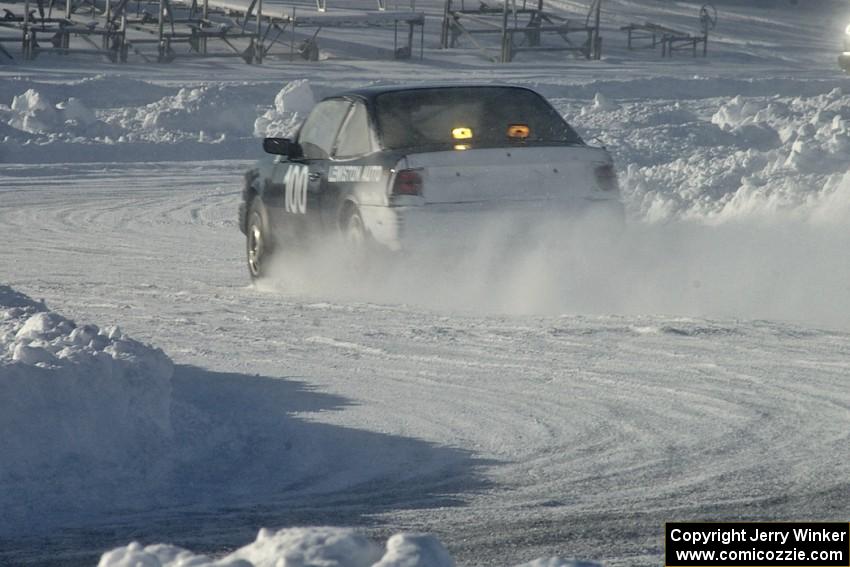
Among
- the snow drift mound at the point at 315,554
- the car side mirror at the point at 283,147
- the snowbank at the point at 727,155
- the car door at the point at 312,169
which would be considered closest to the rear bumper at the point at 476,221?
the car door at the point at 312,169

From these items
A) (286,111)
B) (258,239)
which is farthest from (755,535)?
(286,111)

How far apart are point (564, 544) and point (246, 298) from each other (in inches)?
261

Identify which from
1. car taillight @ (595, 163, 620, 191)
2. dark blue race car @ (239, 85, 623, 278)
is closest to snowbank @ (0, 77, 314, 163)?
dark blue race car @ (239, 85, 623, 278)

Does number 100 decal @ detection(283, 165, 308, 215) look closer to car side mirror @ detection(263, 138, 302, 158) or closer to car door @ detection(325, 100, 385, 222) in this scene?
car side mirror @ detection(263, 138, 302, 158)

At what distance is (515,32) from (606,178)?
29131 millimetres

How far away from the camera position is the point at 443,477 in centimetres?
660

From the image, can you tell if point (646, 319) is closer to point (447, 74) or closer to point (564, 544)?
point (564, 544)

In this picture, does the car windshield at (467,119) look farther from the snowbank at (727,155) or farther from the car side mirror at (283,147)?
the snowbank at (727,155)

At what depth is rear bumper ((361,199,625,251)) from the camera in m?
10.5

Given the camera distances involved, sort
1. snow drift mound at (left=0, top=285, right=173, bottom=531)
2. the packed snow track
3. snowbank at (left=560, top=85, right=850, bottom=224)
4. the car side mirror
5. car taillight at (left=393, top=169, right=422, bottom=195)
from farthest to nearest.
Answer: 1. snowbank at (left=560, top=85, right=850, bottom=224)
2. the car side mirror
3. car taillight at (left=393, top=169, right=422, bottom=195)
4. snow drift mound at (left=0, top=285, right=173, bottom=531)
5. the packed snow track

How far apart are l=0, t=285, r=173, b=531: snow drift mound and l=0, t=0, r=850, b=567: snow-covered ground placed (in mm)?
13

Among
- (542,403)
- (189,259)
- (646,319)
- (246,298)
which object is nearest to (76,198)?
(189,259)

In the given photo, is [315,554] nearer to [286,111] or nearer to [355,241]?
[355,241]

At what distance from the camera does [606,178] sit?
1077 centimetres
